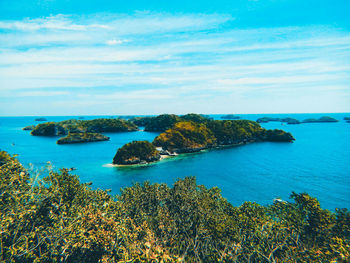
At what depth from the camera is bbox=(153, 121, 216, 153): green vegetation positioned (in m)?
145

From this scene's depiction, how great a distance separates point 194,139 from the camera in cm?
15562

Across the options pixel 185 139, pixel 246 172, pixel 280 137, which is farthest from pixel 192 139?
pixel 280 137

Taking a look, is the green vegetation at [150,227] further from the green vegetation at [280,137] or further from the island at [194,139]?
the green vegetation at [280,137]

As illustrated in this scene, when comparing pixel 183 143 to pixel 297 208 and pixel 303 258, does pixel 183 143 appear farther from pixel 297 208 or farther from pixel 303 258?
pixel 303 258

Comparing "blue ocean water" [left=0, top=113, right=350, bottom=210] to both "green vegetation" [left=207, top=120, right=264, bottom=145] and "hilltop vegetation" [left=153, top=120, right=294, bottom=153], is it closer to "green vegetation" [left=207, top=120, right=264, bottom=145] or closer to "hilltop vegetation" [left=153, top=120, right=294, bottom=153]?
"hilltop vegetation" [left=153, top=120, right=294, bottom=153]

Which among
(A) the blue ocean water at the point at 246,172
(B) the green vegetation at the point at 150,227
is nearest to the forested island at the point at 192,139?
(A) the blue ocean water at the point at 246,172

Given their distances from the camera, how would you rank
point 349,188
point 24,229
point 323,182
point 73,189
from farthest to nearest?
point 323,182
point 349,188
point 73,189
point 24,229

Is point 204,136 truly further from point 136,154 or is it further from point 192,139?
point 136,154

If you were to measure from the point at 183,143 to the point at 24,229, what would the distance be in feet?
427

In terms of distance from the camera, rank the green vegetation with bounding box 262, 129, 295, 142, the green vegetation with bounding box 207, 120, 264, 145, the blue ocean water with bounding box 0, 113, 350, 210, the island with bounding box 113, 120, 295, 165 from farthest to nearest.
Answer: the green vegetation with bounding box 262, 129, 295, 142
the green vegetation with bounding box 207, 120, 264, 145
the island with bounding box 113, 120, 295, 165
the blue ocean water with bounding box 0, 113, 350, 210

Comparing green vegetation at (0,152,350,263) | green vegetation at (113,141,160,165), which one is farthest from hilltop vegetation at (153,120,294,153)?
green vegetation at (0,152,350,263)

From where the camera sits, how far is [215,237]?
29.5 metres

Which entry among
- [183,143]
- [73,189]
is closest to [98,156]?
[183,143]

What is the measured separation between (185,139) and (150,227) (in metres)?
122
